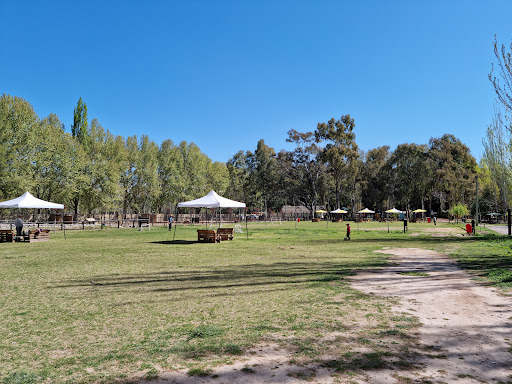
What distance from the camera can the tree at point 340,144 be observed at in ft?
228

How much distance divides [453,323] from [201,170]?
218 feet

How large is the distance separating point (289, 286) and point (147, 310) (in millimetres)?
3223

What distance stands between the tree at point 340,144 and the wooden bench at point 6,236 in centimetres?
5647

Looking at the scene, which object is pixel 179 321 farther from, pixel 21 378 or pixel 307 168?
pixel 307 168

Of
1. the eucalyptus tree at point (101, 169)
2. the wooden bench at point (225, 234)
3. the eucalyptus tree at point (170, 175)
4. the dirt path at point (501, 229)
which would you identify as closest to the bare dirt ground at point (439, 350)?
the wooden bench at point (225, 234)

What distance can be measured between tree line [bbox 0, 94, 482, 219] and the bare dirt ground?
3888cm

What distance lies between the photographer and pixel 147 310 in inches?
239

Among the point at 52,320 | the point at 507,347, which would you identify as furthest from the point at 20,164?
the point at 507,347

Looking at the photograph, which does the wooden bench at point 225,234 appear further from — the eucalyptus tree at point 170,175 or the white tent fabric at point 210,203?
the eucalyptus tree at point 170,175

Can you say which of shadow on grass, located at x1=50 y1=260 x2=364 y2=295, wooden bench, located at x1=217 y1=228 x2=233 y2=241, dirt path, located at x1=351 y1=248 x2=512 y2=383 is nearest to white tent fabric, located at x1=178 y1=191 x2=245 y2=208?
wooden bench, located at x1=217 y1=228 x2=233 y2=241

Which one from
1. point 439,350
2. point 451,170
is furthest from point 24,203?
point 451,170

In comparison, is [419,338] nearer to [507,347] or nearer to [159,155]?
[507,347]

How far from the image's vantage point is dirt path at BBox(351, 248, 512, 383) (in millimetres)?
3629

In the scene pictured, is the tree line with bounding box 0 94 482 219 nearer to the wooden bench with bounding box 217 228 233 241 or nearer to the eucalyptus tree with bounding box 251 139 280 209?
the eucalyptus tree with bounding box 251 139 280 209
